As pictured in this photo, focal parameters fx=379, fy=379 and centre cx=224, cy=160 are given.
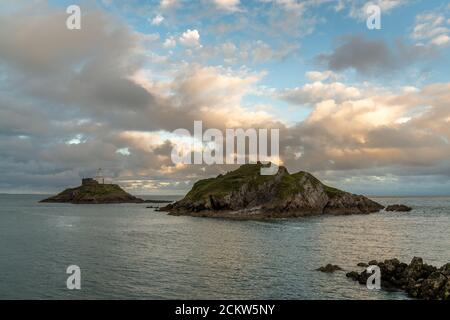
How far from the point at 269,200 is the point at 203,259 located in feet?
363

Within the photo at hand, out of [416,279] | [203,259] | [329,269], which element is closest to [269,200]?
[203,259]

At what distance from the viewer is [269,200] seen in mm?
177000

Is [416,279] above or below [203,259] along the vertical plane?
above

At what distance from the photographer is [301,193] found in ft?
589

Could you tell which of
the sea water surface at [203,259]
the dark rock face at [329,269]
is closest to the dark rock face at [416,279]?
the sea water surface at [203,259]

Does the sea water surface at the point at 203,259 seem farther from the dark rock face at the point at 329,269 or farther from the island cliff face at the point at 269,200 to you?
the island cliff face at the point at 269,200

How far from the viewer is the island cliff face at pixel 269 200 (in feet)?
557

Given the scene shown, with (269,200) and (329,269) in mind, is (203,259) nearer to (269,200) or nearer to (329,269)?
(329,269)

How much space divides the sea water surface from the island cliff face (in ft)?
171

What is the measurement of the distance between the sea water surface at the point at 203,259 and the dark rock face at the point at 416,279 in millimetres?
1998
